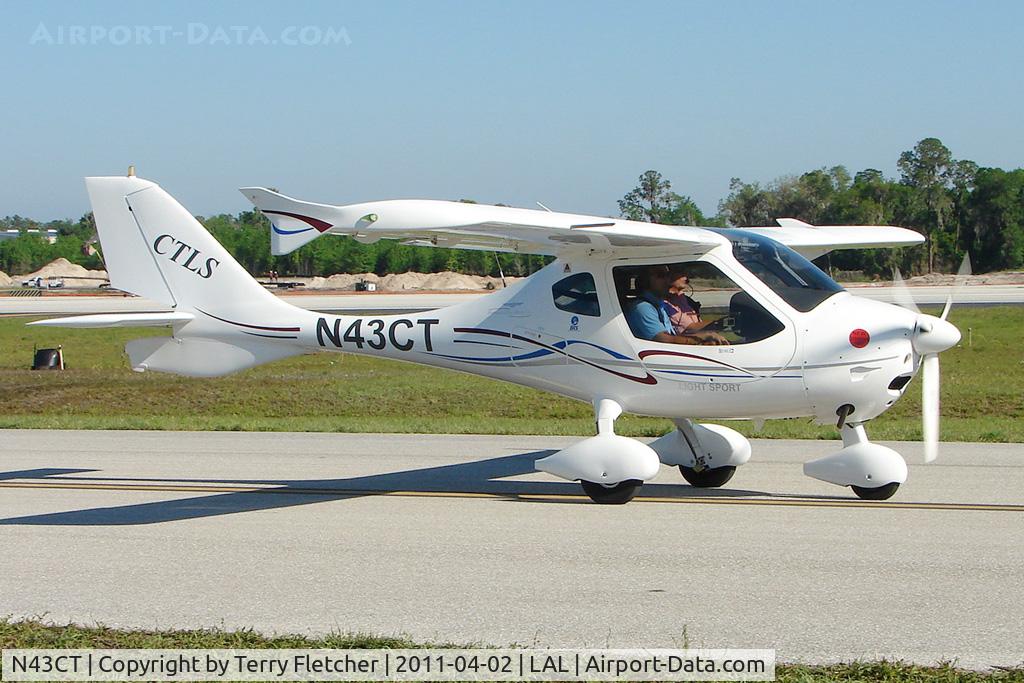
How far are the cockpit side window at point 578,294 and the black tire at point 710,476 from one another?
1.95 m

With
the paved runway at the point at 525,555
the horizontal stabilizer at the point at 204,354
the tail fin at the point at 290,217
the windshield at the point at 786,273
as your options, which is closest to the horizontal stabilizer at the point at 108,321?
the horizontal stabilizer at the point at 204,354

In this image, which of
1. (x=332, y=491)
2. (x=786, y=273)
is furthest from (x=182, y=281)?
(x=786, y=273)

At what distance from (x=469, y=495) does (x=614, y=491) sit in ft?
5.24

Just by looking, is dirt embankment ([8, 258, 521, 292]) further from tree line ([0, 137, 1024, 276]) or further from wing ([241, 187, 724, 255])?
wing ([241, 187, 724, 255])

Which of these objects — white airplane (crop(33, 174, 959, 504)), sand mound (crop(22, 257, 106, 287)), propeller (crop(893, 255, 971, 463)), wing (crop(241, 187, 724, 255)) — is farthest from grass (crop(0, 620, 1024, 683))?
sand mound (crop(22, 257, 106, 287))

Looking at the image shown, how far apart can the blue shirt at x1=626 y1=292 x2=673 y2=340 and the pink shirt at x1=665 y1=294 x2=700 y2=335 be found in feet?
0.15

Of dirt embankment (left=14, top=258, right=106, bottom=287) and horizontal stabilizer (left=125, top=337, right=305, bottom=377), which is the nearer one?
horizontal stabilizer (left=125, top=337, right=305, bottom=377)

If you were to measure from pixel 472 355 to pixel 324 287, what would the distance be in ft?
245

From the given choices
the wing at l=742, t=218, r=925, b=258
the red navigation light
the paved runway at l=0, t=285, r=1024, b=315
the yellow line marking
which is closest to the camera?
the red navigation light

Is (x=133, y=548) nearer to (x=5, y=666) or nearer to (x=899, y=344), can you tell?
(x=5, y=666)

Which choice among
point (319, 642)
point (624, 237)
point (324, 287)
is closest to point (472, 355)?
point (624, 237)

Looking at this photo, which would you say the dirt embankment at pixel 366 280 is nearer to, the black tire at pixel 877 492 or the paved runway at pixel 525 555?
the paved runway at pixel 525 555

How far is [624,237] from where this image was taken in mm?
10484

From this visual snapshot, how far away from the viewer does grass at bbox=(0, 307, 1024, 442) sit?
17250 mm
